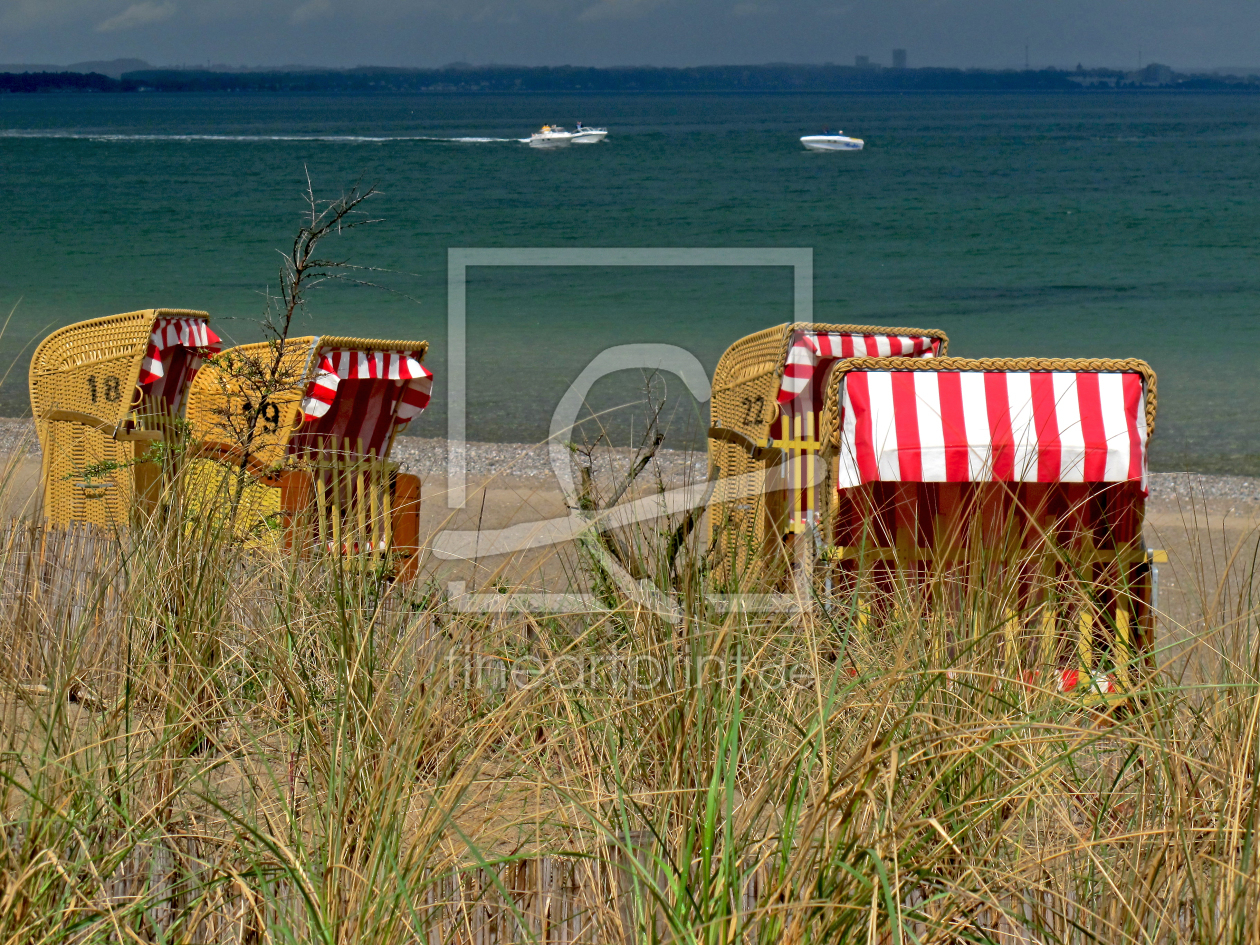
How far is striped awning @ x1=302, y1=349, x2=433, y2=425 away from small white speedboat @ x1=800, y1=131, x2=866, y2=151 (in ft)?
238

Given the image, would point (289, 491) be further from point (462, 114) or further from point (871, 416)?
point (462, 114)

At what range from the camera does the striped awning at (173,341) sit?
580 cm

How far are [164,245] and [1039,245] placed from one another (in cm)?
2419

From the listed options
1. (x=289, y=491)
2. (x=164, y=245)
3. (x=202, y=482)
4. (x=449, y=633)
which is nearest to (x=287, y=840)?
(x=449, y=633)

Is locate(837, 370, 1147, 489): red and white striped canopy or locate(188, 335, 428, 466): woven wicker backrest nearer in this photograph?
locate(837, 370, 1147, 489): red and white striped canopy

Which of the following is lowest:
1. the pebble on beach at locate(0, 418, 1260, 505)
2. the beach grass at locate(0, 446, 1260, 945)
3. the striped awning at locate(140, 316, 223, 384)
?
the pebble on beach at locate(0, 418, 1260, 505)

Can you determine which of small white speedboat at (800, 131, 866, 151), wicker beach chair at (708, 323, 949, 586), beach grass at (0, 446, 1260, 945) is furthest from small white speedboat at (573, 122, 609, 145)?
beach grass at (0, 446, 1260, 945)

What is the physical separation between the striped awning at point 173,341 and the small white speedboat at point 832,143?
72.4 metres

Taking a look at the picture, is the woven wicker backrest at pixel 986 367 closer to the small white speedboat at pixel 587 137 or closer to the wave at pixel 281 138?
the small white speedboat at pixel 587 137

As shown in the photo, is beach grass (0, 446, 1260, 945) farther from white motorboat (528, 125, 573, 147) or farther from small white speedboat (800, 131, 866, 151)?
white motorboat (528, 125, 573, 147)

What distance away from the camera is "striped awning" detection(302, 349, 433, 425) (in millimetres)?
5262

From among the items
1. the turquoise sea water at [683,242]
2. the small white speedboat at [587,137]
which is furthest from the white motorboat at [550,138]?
the turquoise sea water at [683,242]

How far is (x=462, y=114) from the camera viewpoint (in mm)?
134000

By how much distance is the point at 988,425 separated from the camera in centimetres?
379
